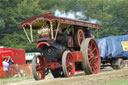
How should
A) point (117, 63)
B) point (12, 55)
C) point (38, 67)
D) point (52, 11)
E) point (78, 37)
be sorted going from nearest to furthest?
1. point (38, 67)
2. point (78, 37)
3. point (117, 63)
4. point (12, 55)
5. point (52, 11)

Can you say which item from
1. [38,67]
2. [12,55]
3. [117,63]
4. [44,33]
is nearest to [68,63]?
[38,67]

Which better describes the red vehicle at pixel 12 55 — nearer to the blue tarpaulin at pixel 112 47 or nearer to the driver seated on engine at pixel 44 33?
the driver seated on engine at pixel 44 33

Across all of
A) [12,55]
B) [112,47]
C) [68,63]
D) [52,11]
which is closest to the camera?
[68,63]

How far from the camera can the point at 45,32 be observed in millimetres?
10984

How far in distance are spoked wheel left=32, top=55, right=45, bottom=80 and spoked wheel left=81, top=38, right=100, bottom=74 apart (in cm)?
176

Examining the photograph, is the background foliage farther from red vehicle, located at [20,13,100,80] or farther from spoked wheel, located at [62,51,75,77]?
spoked wheel, located at [62,51,75,77]

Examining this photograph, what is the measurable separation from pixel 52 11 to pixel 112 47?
19.2 meters

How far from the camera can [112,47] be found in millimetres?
15195

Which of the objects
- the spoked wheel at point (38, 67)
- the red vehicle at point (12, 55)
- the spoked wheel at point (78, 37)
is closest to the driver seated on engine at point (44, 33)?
the spoked wheel at point (38, 67)

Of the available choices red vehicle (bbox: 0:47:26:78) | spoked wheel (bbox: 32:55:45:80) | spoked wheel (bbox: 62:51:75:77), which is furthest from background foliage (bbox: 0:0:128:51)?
spoked wheel (bbox: 62:51:75:77)

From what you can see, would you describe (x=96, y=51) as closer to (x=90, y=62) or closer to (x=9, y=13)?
(x=90, y=62)

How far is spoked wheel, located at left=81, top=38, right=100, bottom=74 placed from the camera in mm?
11219

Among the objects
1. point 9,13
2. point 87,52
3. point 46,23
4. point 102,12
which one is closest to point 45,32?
point 46,23

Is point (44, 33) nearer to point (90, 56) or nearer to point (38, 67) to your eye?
point (38, 67)
